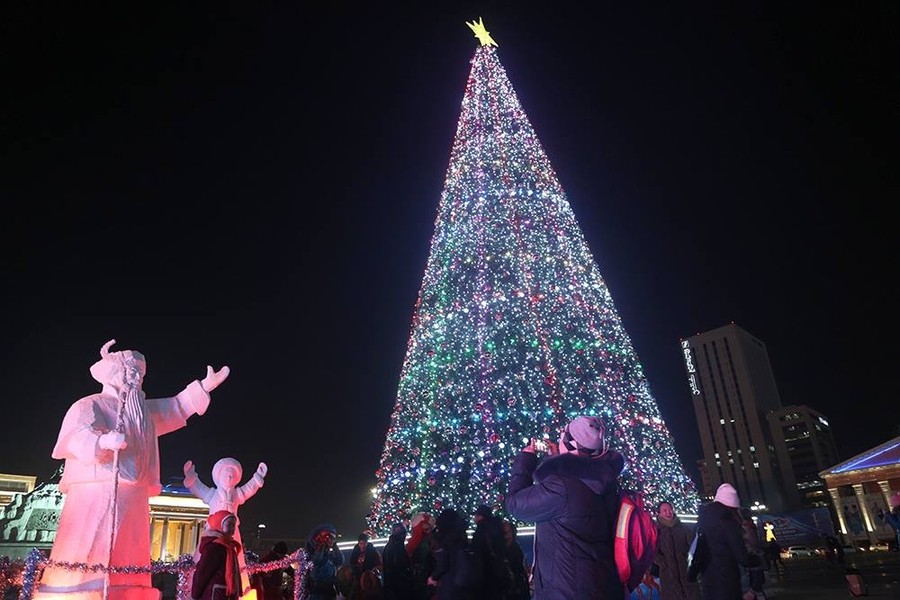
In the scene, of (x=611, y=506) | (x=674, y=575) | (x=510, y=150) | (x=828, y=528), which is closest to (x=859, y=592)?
(x=674, y=575)

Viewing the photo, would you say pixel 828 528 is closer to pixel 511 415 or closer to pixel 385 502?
pixel 511 415

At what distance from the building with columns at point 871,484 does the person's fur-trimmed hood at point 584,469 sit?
3693 cm

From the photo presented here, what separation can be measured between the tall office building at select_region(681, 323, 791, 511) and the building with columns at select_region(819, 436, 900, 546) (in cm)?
7513

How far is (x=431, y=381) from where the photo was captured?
567 inches

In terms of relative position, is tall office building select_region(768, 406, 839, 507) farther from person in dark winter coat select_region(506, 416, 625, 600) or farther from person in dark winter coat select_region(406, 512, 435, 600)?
person in dark winter coat select_region(506, 416, 625, 600)

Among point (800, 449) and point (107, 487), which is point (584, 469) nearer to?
point (107, 487)

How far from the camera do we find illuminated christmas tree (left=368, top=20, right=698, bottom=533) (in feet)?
45.2

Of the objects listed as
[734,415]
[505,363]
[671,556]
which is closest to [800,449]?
[734,415]

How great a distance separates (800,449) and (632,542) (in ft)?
430

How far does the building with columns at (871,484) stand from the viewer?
33406mm

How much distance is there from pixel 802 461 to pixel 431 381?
12265cm

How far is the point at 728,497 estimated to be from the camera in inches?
195

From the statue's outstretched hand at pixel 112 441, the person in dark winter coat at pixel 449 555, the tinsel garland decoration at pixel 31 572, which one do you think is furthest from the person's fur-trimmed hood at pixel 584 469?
the tinsel garland decoration at pixel 31 572

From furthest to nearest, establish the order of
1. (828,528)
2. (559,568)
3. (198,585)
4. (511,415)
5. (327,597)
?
(828,528), (511,415), (327,597), (198,585), (559,568)
